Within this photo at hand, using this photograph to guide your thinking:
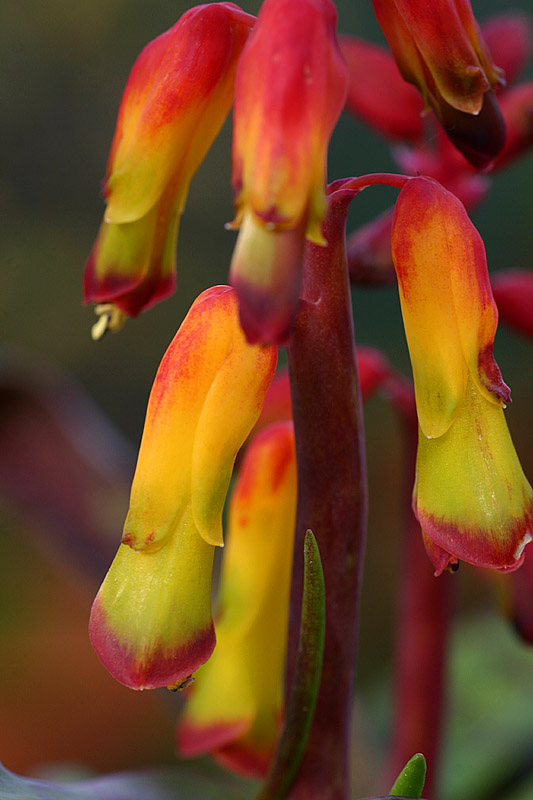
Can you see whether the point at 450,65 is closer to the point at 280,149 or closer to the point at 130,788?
the point at 280,149

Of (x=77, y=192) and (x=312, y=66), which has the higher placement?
(x=312, y=66)

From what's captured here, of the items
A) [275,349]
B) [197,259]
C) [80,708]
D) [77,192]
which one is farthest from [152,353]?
[275,349]

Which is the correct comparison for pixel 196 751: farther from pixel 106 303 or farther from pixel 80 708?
pixel 80 708

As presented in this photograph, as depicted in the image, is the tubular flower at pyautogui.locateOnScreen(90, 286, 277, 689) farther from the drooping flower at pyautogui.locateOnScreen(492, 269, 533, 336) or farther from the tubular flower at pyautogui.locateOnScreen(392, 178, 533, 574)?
the drooping flower at pyautogui.locateOnScreen(492, 269, 533, 336)

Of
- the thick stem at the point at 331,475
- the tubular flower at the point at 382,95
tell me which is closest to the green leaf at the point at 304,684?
the thick stem at the point at 331,475

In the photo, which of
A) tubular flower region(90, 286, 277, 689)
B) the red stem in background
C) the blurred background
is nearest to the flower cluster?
tubular flower region(90, 286, 277, 689)

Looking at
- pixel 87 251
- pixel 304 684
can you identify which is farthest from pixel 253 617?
pixel 87 251

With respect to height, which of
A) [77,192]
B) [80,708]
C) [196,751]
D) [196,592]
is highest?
[196,592]
